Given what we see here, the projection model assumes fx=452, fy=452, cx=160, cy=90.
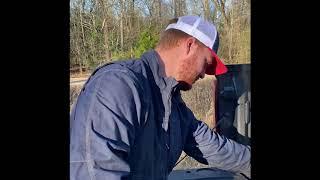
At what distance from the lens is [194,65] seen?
159 cm

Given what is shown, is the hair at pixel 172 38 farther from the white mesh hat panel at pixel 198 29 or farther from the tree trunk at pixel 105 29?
the tree trunk at pixel 105 29

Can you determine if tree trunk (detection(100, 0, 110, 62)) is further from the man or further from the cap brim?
the cap brim

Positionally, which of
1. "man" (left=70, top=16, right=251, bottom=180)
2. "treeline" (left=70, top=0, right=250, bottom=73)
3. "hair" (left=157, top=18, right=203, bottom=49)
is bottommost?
"man" (left=70, top=16, right=251, bottom=180)

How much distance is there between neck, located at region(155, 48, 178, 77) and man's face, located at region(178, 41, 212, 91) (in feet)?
0.09

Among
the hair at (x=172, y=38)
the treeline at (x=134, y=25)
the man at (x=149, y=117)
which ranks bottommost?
the man at (x=149, y=117)

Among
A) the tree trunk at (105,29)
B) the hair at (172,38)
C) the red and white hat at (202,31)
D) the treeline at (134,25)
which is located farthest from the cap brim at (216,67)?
the tree trunk at (105,29)

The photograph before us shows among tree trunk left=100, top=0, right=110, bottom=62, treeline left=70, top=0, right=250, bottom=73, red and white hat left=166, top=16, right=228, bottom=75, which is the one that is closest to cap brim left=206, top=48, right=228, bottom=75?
red and white hat left=166, top=16, right=228, bottom=75

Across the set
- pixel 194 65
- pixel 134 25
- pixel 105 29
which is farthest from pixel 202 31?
pixel 105 29

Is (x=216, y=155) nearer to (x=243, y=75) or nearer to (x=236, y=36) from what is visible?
(x=243, y=75)

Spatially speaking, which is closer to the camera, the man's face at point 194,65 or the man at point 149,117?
the man at point 149,117

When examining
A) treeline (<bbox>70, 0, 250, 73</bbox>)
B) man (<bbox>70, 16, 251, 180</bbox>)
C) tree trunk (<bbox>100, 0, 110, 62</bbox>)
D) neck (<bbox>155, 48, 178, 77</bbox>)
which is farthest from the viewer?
tree trunk (<bbox>100, 0, 110, 62</bbox>)

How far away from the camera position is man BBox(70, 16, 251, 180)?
3.82 ft

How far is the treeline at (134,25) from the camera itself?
4.06 m
